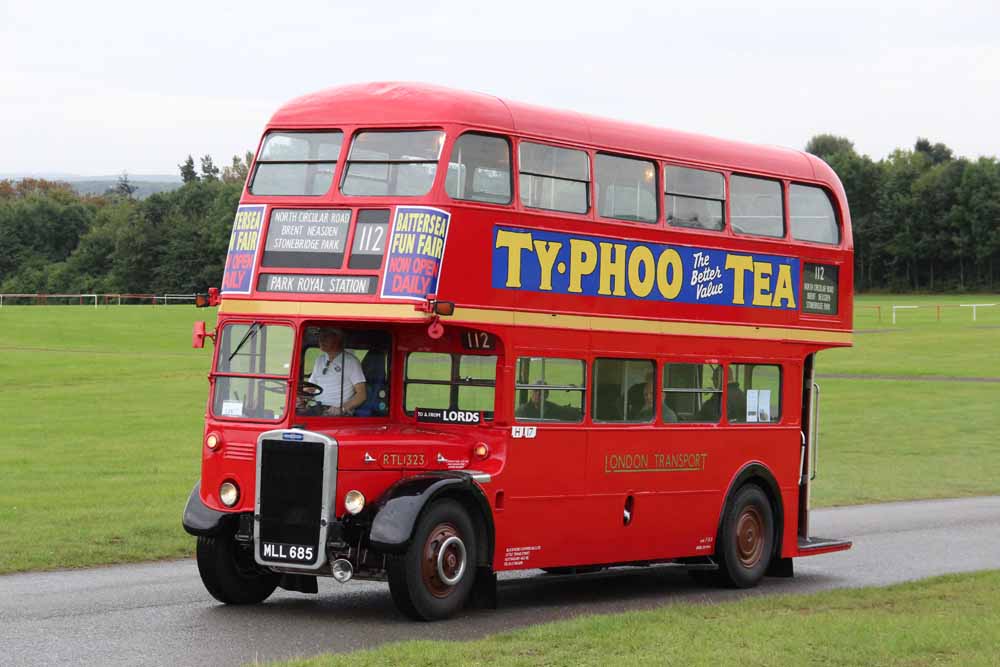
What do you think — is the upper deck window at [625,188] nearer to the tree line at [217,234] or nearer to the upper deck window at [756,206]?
the upper deck window at [756,206]

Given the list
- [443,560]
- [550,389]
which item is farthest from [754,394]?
[443,560]

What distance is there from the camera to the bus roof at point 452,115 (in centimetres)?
1314

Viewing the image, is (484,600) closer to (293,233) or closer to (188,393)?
(293,233)

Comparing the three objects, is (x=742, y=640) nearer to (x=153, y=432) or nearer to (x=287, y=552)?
(x=287, y=552)

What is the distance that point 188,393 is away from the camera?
44656mm

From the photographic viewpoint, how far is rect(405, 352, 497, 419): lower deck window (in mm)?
13734

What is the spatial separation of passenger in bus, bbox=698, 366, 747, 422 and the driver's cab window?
3.87 metres

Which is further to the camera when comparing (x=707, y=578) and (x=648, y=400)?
(x=707, y=578)

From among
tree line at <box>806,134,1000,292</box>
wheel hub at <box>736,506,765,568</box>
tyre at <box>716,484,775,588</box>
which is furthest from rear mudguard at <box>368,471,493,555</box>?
tree line at <box>806,134,1000,292</box>

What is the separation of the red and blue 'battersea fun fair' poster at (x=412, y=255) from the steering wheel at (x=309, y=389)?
1011 millimetres

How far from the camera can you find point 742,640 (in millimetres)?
11102

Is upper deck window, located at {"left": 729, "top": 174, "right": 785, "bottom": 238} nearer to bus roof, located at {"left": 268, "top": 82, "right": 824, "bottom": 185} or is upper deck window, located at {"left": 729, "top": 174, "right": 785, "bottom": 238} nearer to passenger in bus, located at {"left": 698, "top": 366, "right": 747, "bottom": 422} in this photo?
bus roof, located at {"left": 268, "top": 82, "right": 824, "bottom": 185}

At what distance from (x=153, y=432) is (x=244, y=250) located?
2090 cm

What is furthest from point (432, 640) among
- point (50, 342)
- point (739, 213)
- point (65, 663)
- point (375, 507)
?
point (50, 342)
